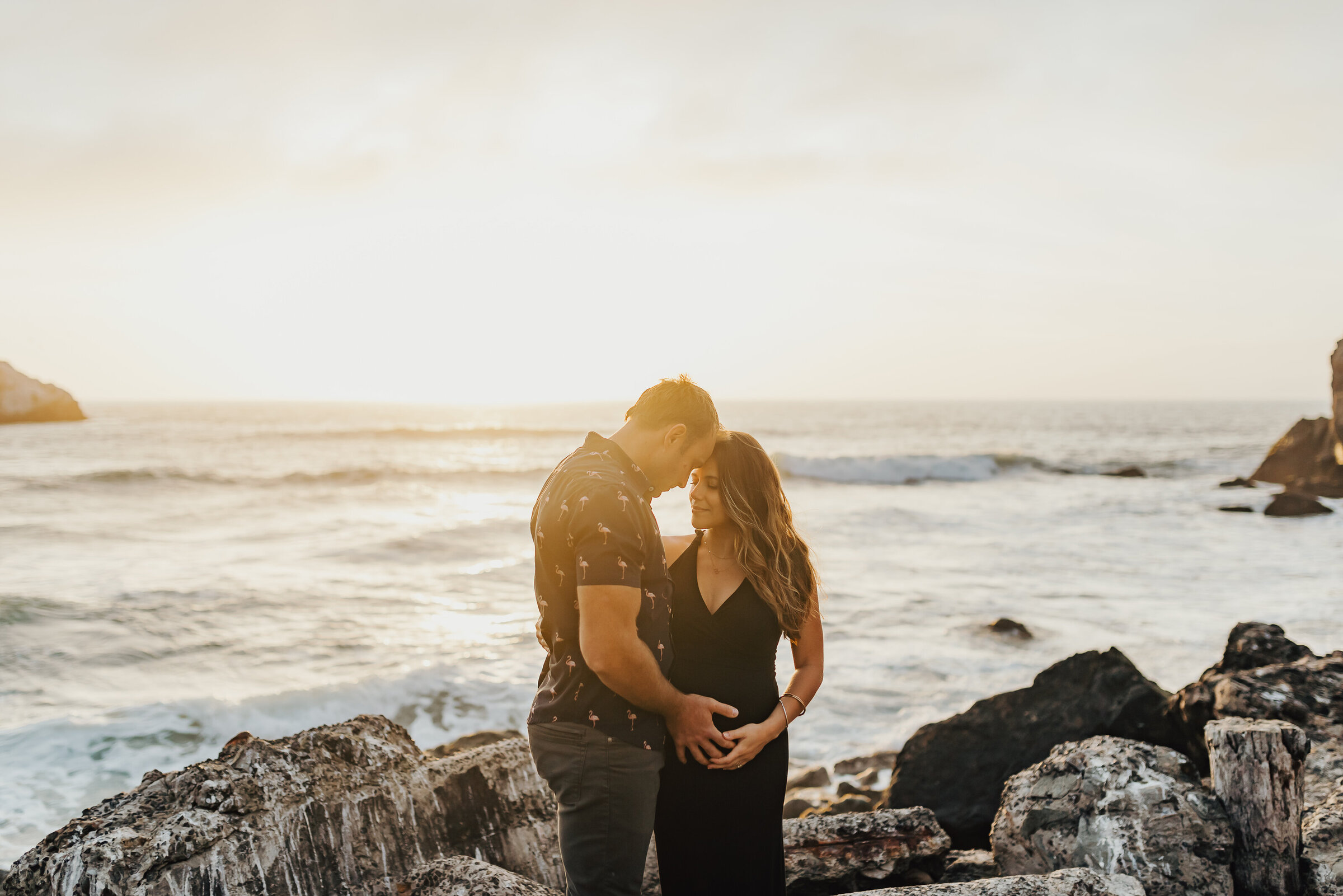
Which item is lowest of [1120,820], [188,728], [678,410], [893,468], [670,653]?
[188,728]

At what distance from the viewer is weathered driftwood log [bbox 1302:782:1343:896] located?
335 centimetres

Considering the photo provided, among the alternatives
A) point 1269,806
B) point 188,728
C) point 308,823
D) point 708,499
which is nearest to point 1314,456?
point 1269,806

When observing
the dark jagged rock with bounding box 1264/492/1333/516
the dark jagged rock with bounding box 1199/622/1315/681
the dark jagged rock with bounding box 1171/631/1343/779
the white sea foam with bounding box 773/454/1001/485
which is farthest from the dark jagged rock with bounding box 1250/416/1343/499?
the dark jagged rock with bounding box 1171/631/1343/779

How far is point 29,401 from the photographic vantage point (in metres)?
64.4

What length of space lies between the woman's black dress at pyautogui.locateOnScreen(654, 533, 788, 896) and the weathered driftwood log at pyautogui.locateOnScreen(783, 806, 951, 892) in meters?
0.99

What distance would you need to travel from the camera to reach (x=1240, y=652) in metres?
5.64

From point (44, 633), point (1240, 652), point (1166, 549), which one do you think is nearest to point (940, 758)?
point (1240, 652)

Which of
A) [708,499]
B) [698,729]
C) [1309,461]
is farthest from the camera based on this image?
[1309,461]

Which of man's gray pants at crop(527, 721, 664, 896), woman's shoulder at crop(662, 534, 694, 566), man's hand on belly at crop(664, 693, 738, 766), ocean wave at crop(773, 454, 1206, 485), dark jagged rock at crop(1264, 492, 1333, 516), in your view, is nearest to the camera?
man's gray pants at crop(527, 721, 664, 896)

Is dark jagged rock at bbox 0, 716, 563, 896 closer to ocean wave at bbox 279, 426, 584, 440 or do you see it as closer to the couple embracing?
the couple embracing

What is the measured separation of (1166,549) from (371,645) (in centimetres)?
1457

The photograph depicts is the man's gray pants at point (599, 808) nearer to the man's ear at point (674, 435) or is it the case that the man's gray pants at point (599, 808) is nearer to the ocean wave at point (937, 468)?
the man's ear at point (674, 435)

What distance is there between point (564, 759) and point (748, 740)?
0.61m

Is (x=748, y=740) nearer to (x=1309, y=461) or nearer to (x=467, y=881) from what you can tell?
(x=467, y=881)
